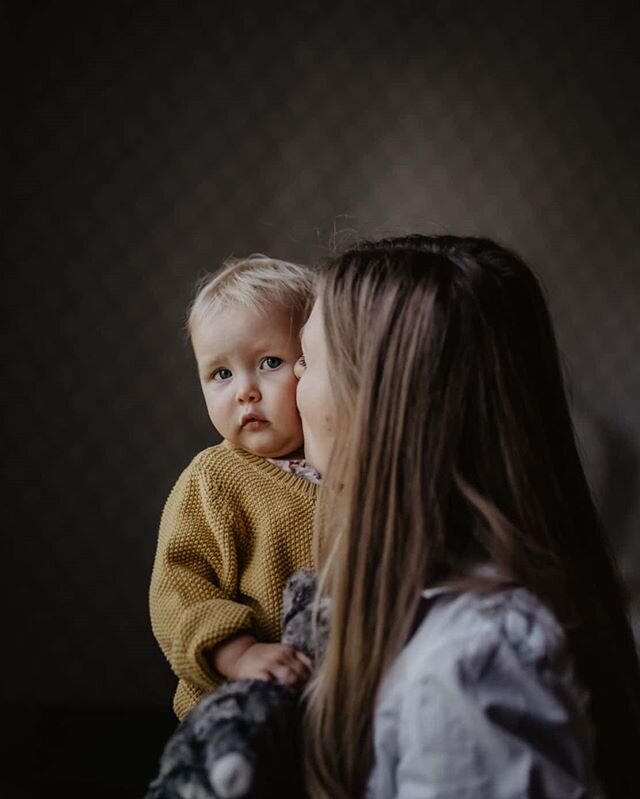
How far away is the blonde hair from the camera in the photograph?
100cm

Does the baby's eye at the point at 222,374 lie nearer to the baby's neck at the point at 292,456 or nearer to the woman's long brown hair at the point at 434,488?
the baby's neck at the point at 292,456

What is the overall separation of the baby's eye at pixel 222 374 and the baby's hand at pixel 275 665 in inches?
12.5

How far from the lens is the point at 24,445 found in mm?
1655

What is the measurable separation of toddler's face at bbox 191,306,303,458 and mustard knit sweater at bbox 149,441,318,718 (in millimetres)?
43

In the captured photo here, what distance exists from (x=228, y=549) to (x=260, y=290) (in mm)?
300

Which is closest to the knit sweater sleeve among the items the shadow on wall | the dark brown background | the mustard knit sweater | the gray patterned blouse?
the mustard knit sweater

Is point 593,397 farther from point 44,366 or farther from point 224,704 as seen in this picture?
point 224,704

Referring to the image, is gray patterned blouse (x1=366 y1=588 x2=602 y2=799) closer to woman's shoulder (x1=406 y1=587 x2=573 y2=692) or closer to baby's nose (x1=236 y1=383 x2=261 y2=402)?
woman's shoulder (x1=406 y1=587 x2=573 y2=692)

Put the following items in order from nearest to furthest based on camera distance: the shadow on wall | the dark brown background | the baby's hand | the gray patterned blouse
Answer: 1. the gray patterned blouse
2. the baby's hand
3. the dark brown background
4. the shadow on wall

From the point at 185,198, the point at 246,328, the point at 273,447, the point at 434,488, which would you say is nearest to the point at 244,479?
the point at 273,447

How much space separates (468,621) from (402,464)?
15cm

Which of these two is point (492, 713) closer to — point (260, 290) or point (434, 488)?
point (434, 488)

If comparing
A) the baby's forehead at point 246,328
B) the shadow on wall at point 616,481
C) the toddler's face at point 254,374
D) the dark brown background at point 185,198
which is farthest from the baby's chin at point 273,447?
the shadow on wall at point 616,481

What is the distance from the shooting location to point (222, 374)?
1.02m
